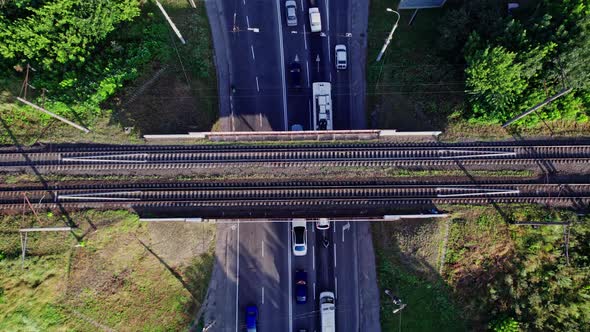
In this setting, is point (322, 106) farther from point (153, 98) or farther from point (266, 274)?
point (266, 274)

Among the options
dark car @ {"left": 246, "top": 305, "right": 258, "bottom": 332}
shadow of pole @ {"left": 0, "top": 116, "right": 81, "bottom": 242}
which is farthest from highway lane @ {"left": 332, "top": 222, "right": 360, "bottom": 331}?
shadow of pole @ {"left": 0, "top": 116, "right": 81, "bottom": 242}

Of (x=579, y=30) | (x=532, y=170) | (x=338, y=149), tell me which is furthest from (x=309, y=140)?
(x=579, y=30)

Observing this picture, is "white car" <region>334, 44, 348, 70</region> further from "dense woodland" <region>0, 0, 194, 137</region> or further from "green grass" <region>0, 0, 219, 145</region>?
"dense woodland" <region>0, 0, 194, 137</region>

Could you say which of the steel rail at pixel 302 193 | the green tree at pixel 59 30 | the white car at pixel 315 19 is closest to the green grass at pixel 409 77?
the white car at pixel 315 19

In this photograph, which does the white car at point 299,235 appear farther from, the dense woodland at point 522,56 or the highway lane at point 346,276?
the dense woodland at point 522,56

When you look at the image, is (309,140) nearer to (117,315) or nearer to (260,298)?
(260,298)

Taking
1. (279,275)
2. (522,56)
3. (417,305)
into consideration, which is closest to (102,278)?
(279,275)
